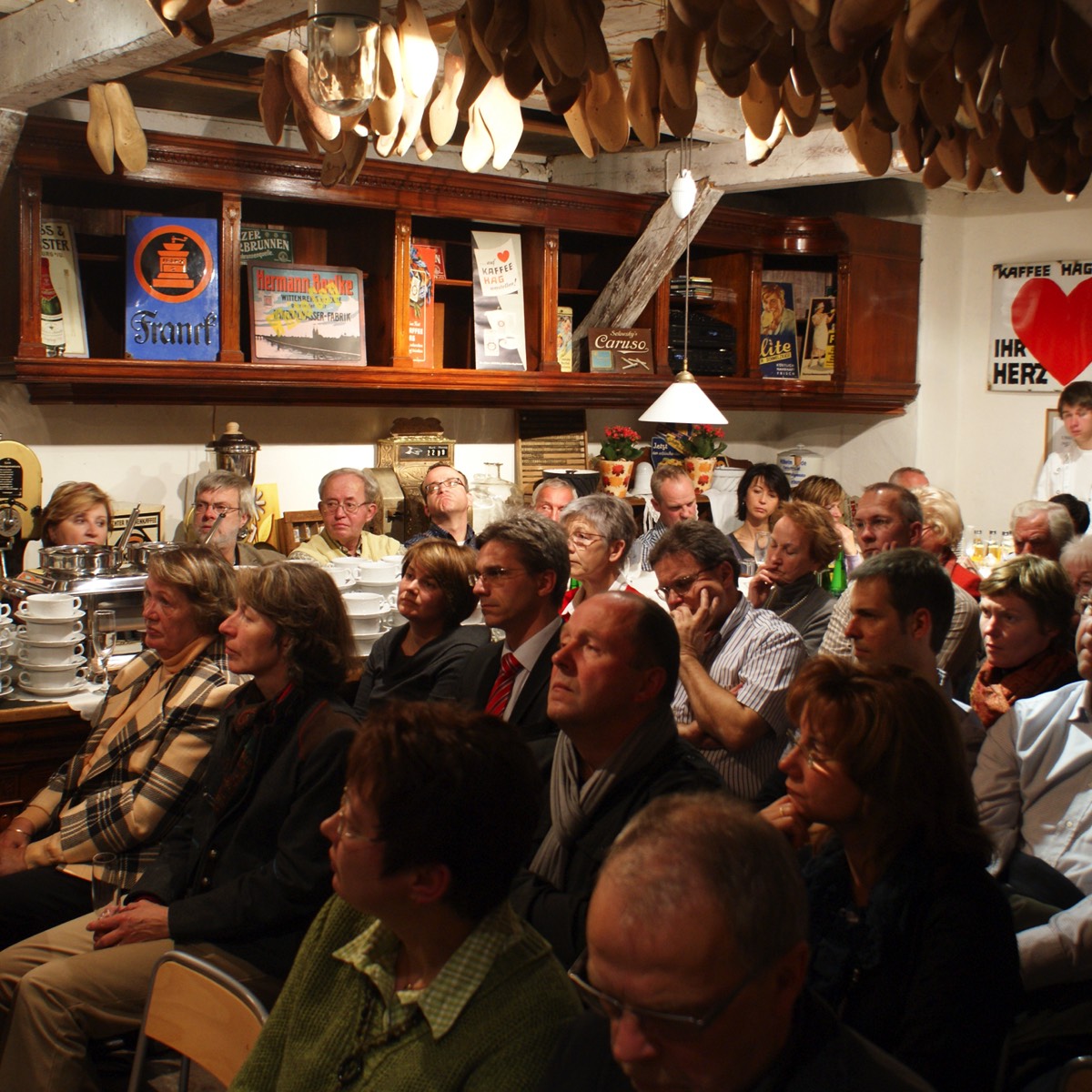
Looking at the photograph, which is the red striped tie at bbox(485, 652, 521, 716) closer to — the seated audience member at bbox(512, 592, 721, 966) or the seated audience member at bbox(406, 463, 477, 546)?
the seated audience member at bbox(512, 592, 721, 966)

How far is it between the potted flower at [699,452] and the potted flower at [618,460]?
0.26 meters

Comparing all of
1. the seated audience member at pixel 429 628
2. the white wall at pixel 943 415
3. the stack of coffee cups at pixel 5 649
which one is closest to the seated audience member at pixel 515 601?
the seated audience member at pixel 429 628

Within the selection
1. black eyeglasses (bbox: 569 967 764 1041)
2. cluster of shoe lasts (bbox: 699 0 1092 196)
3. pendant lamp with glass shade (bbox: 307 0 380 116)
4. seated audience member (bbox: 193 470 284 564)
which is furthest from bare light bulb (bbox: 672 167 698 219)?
black eyeglasses (bbox: 569 967 764 1041)

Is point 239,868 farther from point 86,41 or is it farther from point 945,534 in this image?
point 945,534

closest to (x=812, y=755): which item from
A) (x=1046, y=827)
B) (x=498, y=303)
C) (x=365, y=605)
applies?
(x=1046, y=827)

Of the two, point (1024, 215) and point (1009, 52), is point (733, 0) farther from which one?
point (1024, 215)

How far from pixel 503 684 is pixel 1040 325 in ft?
18.1

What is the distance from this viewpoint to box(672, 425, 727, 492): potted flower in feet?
22.1

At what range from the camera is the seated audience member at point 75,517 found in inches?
176

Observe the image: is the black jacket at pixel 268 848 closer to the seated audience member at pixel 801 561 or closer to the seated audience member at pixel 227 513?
the seated audience member at pixel 801 561

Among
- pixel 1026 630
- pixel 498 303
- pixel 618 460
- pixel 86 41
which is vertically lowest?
pixel 1026 630

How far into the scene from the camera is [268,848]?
7.89 ft

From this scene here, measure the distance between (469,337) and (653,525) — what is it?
142 cm

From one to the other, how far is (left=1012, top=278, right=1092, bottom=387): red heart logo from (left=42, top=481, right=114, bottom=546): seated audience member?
543 centimetres
